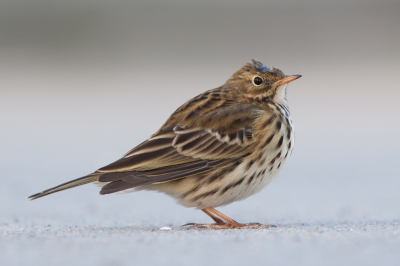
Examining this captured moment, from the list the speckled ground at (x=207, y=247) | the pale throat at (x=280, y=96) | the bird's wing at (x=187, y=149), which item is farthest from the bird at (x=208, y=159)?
the speckled ground at (x=207, y=247)

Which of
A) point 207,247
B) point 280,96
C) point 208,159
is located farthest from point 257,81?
point 207,247

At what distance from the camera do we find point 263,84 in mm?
7219

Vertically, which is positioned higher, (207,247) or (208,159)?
(208,159)

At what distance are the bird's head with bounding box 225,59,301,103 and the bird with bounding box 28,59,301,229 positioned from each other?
1.41 feet

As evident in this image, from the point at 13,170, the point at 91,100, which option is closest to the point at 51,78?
the point at 91,100

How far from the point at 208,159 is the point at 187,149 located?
221mm

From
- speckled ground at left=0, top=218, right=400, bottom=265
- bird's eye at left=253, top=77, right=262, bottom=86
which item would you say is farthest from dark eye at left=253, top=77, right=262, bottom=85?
speckled ground at left=0, top=218, right=400, bottom=265

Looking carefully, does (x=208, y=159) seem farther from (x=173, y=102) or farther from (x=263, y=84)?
(x=173, y=102)

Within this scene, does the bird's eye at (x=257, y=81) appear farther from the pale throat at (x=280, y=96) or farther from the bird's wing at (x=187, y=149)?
the bird's wing at (x=187, y=149)

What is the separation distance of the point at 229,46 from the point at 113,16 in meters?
4.28

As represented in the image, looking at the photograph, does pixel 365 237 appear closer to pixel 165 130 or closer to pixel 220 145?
pixel 220 145

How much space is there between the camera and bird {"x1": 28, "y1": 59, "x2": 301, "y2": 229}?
5965 mm

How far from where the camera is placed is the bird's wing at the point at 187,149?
19.4ft

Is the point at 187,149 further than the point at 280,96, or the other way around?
the point at 280,96
